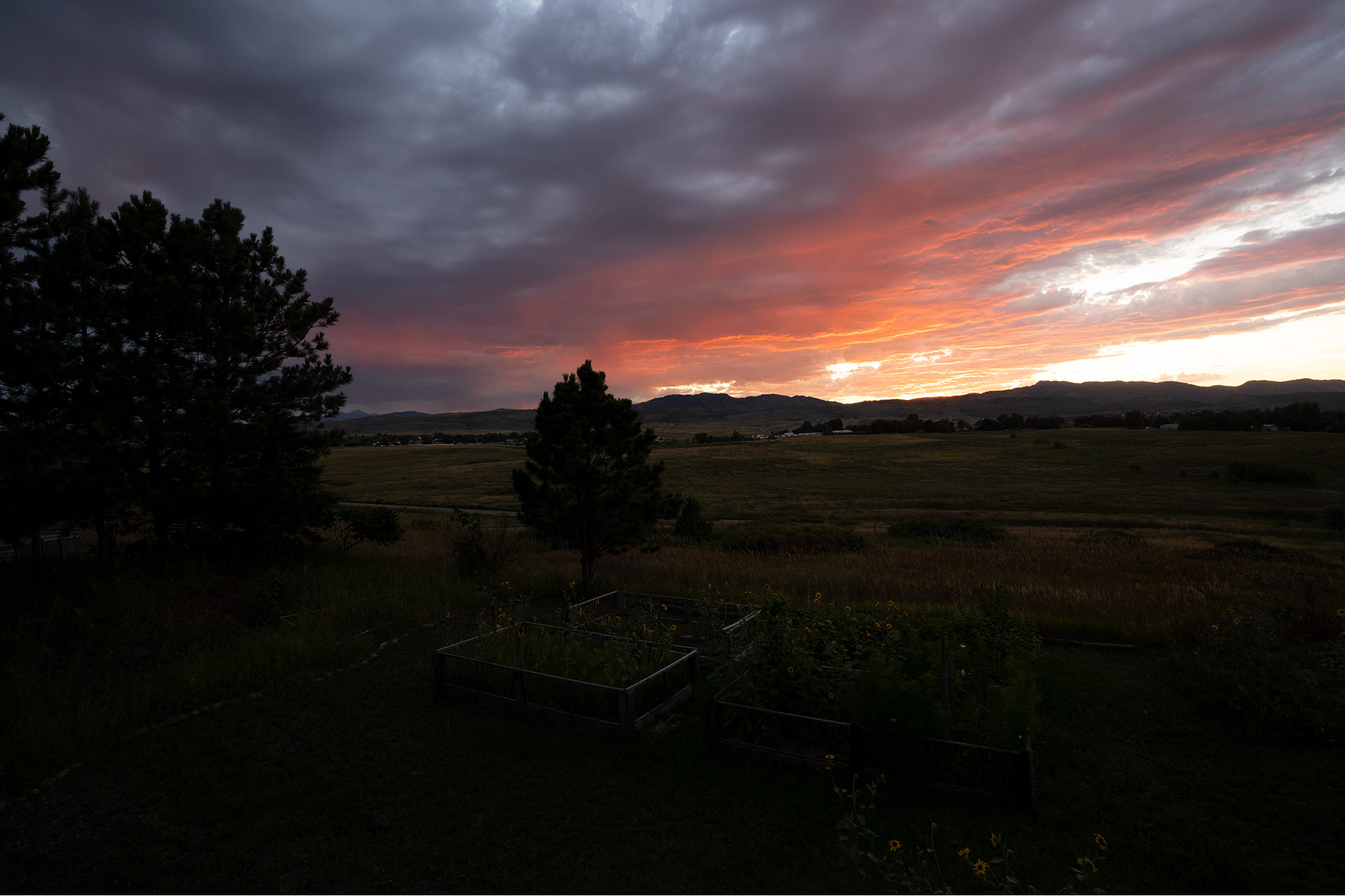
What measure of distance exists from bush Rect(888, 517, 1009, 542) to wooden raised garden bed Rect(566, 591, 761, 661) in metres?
20.1

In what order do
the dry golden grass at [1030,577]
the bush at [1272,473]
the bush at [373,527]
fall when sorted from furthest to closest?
the bush at [1272,473]
the bush at [373,527]
the dry golden grass at [1030,577]

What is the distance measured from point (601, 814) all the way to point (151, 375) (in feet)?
46.5

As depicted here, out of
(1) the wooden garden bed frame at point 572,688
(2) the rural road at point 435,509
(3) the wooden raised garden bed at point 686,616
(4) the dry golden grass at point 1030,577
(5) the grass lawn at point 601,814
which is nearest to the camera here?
(5) the grass lawn at point 601,814

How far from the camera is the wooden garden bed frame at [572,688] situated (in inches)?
313

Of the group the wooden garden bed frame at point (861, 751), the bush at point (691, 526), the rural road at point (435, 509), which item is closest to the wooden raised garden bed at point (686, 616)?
the wooden garden bed frame at point (861, 751)

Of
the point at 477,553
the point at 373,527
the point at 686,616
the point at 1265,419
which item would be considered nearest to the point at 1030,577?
the point at 686,616

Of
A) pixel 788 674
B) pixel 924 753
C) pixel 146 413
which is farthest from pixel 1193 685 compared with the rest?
pixel 146 413

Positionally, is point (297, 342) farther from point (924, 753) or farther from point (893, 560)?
point (893, 560)

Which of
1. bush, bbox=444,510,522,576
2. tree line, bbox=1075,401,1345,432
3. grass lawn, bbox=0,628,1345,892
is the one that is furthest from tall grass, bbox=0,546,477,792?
tree line, bbox=1075,401,1345,432

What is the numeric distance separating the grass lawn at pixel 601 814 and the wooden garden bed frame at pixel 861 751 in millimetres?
168

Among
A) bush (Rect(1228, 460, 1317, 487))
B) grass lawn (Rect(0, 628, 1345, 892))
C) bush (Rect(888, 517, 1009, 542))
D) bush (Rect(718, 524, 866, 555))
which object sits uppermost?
grass lawn (Rect(0, 628, 1345, 892))

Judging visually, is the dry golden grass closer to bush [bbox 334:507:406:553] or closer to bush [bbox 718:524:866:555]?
bush [bbox 334:507:406:553]

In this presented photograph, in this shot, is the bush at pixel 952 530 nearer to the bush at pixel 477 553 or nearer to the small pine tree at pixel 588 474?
the small pine tree at pixel 588 474

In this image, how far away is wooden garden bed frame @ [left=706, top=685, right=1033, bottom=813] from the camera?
606cm
